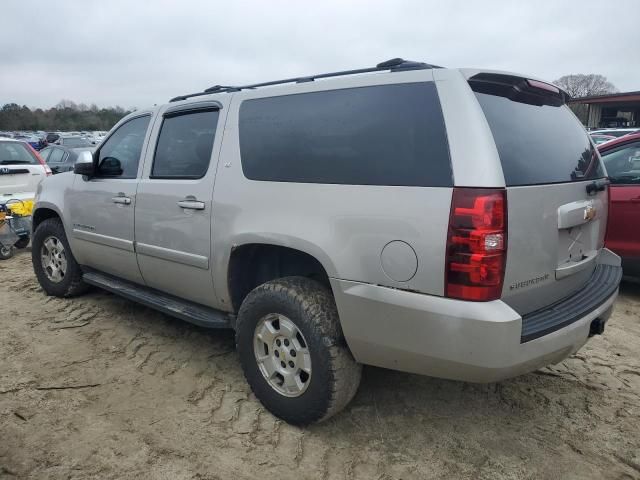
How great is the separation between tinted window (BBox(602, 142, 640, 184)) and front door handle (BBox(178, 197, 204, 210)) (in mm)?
4126

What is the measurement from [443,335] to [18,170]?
7533 millimetres

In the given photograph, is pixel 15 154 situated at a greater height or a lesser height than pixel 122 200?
greater

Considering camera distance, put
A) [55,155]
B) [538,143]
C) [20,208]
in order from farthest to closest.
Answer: [55,155]
[20,208]
[538,143]

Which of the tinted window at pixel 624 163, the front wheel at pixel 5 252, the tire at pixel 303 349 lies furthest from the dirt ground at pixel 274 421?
the front wheel at pixel 5 252

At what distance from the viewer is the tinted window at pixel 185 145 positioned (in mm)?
3326

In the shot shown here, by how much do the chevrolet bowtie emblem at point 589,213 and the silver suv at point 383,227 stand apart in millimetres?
23

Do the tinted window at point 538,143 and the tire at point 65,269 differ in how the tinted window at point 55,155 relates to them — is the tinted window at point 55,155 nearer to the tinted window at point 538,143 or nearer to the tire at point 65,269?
the tire at point 65,269

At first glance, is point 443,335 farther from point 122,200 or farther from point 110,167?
point 110,167

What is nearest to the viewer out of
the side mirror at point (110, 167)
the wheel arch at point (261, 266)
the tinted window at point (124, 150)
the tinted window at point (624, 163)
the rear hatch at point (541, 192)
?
the rear hatch at point (541, 192)

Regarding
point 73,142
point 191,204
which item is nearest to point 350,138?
point 191,204

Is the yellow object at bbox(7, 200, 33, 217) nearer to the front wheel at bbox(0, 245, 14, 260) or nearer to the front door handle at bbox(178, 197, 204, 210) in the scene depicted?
the front wheel at bbox(0, 245, 14, 260)

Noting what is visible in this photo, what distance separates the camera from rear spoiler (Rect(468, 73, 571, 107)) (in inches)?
93.3

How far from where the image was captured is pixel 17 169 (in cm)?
753

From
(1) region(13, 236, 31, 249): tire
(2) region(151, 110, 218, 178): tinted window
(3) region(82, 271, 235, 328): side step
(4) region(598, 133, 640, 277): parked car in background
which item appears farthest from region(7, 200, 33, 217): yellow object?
(4) region(598, 133, 640, 277): parked car in background
